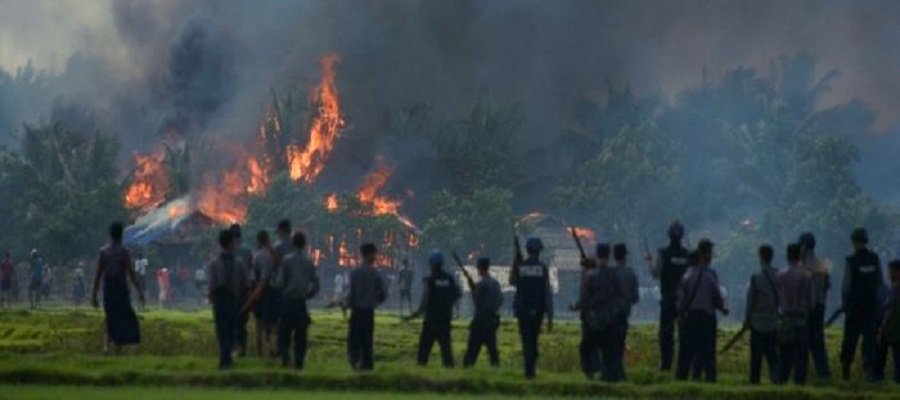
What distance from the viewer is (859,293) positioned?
31969 millimetres

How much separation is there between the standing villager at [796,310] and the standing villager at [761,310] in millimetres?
205

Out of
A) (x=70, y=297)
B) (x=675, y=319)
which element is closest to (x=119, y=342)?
(x=675, y=319)

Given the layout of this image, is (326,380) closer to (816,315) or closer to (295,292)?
(295,292)

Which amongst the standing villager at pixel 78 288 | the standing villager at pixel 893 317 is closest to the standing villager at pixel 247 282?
the standing villager at pixel 893 317

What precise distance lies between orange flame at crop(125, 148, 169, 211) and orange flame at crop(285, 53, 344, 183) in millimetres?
8322

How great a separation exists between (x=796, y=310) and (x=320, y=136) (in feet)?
258

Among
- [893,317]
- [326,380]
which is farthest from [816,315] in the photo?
[326,380]

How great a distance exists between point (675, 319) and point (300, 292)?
20.3 ft

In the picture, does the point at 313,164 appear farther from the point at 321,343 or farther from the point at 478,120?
the point at 321,343

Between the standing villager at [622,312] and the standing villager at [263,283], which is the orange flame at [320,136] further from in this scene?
the standing villager at [622,312]

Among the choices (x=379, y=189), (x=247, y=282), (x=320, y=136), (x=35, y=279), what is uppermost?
(x=320, y=136)

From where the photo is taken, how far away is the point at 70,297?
86312 millimetres

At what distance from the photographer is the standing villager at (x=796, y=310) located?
30.7 metres

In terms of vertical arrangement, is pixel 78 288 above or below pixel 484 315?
above
